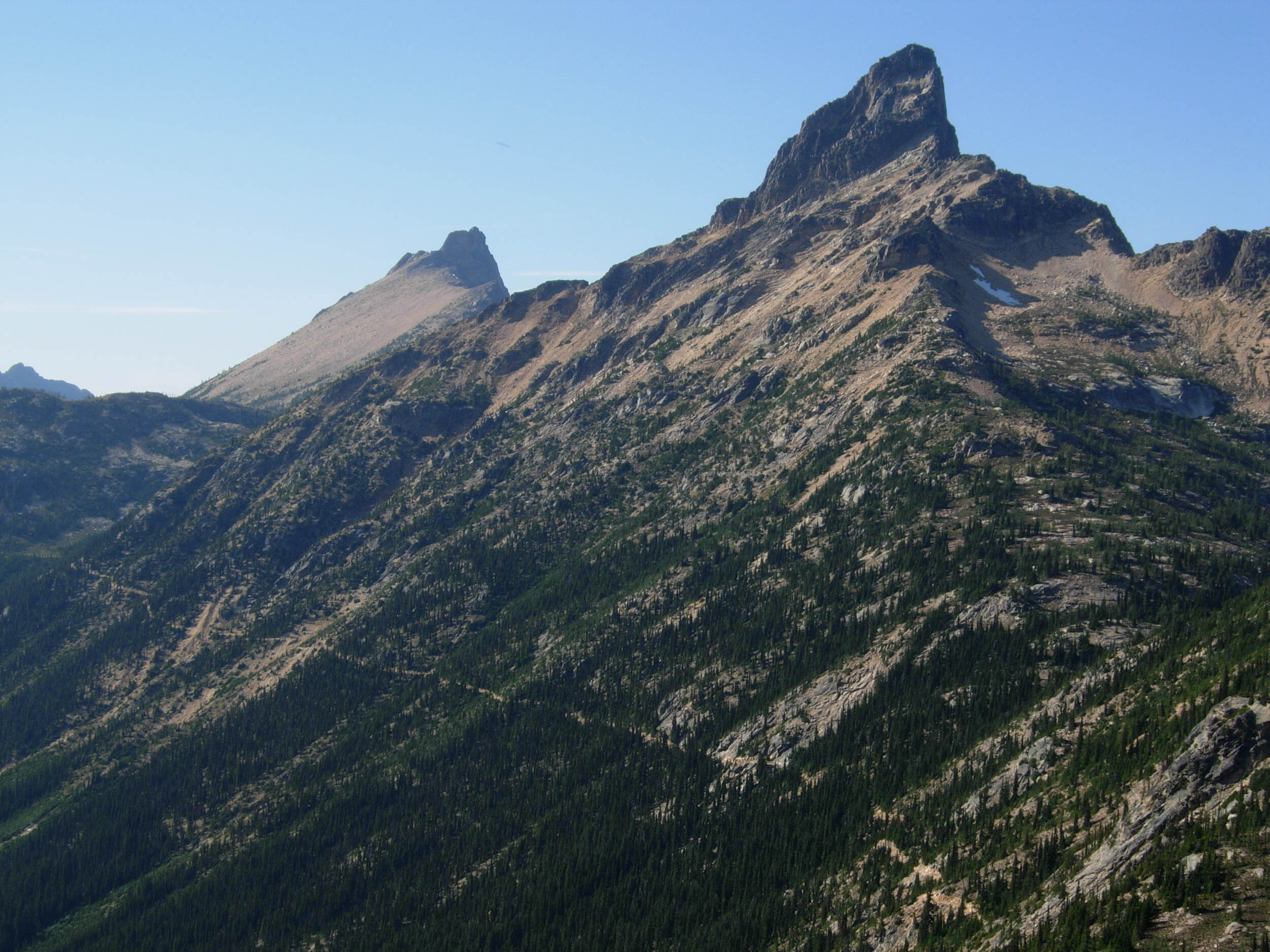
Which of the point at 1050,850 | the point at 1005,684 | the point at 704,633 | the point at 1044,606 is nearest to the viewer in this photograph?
the point at 1050,850

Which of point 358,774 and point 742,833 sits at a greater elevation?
point 358,774

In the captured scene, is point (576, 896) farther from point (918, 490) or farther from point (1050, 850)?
point (918, 490)

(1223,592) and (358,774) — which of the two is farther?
(358,774)

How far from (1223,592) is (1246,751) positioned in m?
58.9

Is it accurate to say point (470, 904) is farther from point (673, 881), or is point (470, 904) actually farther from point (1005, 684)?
point (1005, 684)

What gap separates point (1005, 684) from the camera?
134875 mm

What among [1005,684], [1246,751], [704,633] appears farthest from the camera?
[704,633]

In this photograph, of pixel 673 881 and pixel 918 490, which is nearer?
pixel 673 881

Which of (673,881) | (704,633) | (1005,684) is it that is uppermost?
(704,633)

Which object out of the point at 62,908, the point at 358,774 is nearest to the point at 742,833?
the point at 358,774

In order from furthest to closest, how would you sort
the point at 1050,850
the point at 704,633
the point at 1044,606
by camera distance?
1. the point at 704,633
2. the point at 1044,606
3. the point at 1050,850

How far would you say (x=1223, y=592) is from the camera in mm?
140250

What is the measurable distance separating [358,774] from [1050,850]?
456 feet

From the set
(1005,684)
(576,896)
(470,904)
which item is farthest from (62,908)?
(1005,684)
